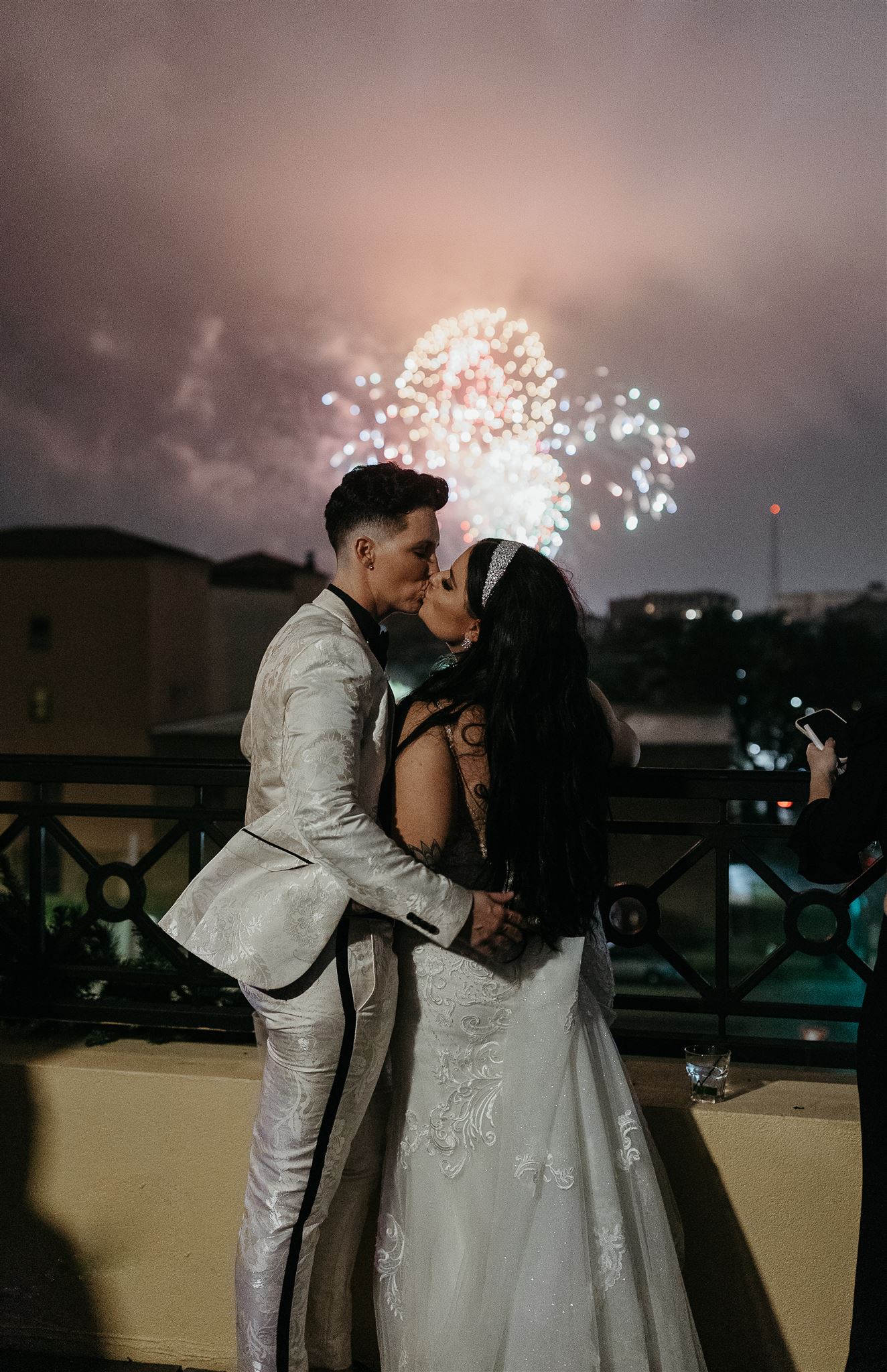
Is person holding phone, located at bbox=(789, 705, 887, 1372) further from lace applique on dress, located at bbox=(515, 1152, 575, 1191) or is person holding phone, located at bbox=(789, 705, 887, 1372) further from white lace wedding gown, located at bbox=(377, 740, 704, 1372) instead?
lace applique on dress, located at bbox=(515, 1152, 575, 1191)

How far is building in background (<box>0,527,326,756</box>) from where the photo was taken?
153 feet

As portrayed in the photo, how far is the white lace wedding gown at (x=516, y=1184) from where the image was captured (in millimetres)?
1739

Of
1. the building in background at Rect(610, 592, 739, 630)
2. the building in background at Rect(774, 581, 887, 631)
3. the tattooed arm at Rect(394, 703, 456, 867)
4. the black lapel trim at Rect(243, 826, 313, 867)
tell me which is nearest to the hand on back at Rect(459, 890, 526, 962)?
the tattooed arm at Rect(394, 703, 456, 867)

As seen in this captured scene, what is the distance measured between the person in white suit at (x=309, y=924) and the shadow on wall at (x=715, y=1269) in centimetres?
60

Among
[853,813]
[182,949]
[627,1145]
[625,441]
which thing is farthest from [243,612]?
[853,813]

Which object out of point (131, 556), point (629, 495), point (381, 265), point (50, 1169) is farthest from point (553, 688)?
point (381, 265)

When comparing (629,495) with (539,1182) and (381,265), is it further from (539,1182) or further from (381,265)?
(381,265)

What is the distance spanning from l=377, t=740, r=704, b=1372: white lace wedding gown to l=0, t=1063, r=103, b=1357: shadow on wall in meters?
0.73

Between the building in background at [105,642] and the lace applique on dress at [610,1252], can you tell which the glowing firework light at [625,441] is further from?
the building in background at [105,642]

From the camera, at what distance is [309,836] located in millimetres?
1694

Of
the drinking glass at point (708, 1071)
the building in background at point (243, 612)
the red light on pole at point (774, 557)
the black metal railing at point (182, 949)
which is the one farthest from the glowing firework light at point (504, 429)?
the red light on pole at point (774, 557)

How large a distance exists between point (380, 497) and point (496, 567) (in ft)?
0.77

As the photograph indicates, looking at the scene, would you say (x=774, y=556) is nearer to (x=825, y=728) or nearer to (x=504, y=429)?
(x=504, y=429)

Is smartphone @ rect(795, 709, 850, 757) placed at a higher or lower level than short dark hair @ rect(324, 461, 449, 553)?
lower
